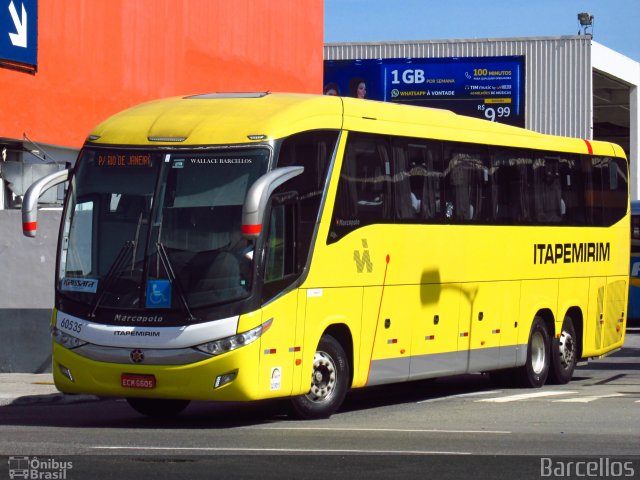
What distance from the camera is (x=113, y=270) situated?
1426 centimetres

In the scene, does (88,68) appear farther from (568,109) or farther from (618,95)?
(618,95)

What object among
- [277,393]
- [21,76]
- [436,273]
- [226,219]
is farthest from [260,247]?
[21,76]

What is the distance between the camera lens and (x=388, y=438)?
42.5 ft

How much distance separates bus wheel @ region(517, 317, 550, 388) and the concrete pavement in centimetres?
602

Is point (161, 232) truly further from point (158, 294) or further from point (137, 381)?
point (137, 381)

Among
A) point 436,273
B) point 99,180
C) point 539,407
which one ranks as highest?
point 99,180

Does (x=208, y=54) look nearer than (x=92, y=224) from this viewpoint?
No

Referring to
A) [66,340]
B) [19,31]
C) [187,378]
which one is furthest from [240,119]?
[19,31]

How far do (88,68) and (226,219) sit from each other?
10.5 meters

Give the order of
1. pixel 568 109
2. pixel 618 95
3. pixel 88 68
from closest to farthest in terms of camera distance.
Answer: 1. pixel 88 68
2. pixel 568 109
3. pixel 618 95

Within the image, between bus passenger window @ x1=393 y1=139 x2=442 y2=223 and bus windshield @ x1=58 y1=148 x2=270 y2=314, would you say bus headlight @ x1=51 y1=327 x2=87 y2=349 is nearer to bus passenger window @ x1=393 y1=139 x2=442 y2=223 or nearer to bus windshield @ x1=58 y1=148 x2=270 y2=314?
bus windshield @ x1=58 y1=148 x2=270 y2=314

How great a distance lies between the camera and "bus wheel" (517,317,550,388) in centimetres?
2003

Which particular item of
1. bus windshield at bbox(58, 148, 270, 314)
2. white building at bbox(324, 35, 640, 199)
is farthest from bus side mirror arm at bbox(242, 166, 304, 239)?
white building at bbox(324, 35, 640, 199)

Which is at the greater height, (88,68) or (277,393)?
(88,68)
